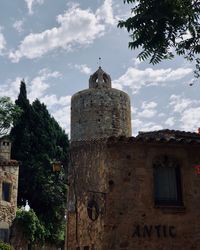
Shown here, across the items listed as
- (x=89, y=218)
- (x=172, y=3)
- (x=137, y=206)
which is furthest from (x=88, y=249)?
(x=172, y=3)

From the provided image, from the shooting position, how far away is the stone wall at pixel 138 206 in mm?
12844

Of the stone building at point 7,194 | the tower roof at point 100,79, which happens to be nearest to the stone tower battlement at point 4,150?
the stone building at point 7,194

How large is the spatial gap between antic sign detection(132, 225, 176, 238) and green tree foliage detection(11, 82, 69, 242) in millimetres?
20057

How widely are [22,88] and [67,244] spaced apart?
93.6 ft

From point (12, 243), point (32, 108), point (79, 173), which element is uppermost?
point (32, 108)

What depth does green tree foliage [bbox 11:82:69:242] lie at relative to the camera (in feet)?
115

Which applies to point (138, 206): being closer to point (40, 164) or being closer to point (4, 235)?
point (4, 235)

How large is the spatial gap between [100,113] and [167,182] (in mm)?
8677

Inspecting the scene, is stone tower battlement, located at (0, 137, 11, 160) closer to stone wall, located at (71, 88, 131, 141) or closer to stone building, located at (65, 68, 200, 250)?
stone wall, located at (71, 88, 131, 141)

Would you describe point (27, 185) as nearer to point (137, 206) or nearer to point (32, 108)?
point (32, 108)

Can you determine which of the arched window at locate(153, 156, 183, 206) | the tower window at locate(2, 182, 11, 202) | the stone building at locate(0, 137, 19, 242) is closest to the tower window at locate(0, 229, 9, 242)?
the stone building at locate(0, 137, 19, 242)

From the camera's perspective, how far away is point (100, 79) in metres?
23.2

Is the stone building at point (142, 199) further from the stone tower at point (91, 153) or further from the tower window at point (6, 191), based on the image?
the tower window at point (6, 191)

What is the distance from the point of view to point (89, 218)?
1424cm
